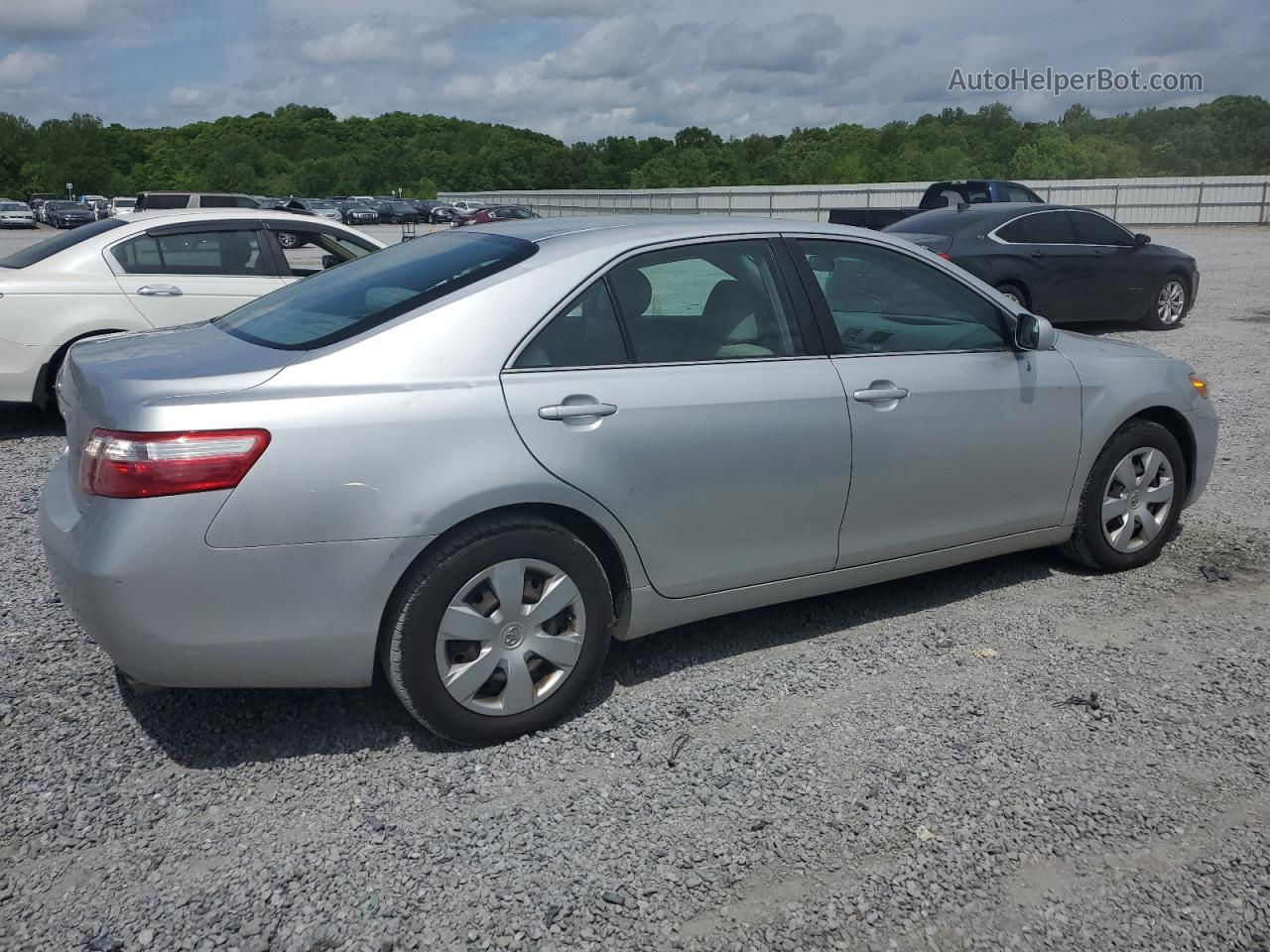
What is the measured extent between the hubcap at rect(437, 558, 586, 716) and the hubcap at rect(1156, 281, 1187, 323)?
12.4 metres

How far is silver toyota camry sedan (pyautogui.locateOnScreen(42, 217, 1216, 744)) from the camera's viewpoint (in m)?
3.18

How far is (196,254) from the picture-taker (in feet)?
28.0

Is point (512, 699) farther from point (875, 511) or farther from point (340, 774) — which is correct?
point (875, 511)

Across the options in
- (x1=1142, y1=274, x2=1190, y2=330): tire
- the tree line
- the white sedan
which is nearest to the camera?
→ the white sedan

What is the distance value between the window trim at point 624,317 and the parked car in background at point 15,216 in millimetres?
59377

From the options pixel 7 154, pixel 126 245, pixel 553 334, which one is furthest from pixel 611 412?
pixel 7 154

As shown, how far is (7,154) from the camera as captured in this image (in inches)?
4651

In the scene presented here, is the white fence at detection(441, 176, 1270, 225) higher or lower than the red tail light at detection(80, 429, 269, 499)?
lower

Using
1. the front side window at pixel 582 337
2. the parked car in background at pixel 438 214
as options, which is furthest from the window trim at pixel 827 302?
the parked car in background at pixel 438 214

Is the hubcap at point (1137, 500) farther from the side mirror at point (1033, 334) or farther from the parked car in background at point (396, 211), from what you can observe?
the parked car in background at point (396, 211)

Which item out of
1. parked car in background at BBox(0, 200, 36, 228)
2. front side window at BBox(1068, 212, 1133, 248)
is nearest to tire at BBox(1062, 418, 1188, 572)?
front side window at BBox(1068, 212, 1133, 248)

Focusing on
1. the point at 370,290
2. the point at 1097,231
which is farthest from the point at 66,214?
the point at 370,290

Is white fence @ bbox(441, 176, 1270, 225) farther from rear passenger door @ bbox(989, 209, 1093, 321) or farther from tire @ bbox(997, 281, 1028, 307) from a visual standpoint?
tire @ bbox(997, 281, 1028, 307)

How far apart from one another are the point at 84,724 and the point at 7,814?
53 cm
